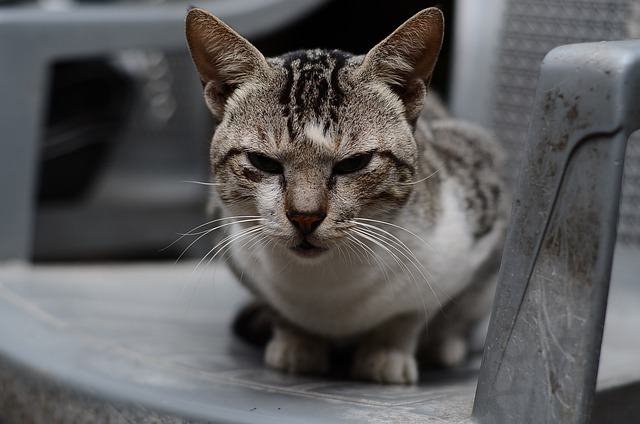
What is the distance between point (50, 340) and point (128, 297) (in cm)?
50

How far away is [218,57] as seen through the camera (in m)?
1.47

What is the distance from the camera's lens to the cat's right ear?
143 centimetres

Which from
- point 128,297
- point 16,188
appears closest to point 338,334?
point 128,297

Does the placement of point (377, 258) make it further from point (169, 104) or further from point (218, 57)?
point (169, 104)

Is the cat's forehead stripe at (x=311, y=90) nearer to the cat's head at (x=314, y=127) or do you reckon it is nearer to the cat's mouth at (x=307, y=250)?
the cat's head at (x=314, y=127)

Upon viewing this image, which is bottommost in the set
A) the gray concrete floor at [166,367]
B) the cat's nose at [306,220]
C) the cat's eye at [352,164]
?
the gray concrete floor at [166,367]

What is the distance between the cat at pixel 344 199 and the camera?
1399 millimetres

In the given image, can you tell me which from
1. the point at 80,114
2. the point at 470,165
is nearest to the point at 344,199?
the point at 470,165

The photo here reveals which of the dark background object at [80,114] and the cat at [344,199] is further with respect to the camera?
the dark background object at [80,114]

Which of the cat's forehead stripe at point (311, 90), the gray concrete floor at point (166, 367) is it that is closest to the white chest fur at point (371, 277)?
the gray concrete floor at point (166, 367)

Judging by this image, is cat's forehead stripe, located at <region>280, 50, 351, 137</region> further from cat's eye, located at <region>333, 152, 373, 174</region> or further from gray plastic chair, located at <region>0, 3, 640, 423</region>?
gray plastic chair, located at <region>0, 3, 640, 423</region>

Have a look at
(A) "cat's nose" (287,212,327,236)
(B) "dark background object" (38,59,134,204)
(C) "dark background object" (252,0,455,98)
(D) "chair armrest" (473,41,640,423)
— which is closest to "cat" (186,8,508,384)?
(A) "cat's nose" (287,212,327,236)

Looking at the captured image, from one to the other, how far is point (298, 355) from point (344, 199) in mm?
434

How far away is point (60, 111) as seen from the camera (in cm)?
320
